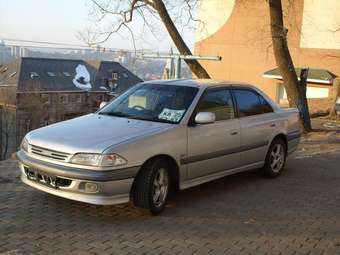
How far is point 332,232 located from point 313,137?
25.3 feet

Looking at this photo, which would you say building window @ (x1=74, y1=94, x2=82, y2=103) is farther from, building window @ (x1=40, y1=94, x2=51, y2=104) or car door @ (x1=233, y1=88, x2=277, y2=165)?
car door @ (x1=233, y1=88, x2=277, y2=165)

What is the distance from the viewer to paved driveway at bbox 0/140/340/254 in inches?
187

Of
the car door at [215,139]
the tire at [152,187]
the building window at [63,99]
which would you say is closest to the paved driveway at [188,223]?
the tire at [152,187]

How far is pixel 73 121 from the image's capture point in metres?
6.33

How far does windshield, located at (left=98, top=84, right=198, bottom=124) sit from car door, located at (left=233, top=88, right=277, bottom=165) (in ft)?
3.28

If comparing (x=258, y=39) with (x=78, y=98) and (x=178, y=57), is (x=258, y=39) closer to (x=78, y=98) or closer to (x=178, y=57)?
(x=178, y=57)

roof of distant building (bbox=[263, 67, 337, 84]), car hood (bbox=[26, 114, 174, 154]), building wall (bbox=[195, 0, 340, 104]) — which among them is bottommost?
car hood (bbox=[26, 114, 174, 154])

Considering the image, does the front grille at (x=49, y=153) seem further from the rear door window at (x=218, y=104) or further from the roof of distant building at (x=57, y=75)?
the roof of distant building at (x=57, y=75)

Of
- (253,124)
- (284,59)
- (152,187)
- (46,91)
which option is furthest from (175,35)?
(46,91)

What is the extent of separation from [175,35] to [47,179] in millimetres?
9817

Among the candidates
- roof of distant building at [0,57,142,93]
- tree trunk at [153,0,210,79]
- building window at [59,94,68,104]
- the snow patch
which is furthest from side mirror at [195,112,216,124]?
the snow patch

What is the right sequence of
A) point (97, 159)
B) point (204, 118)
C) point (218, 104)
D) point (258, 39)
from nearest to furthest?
point (97, 159) → point (204, 118) → point (218, 104) → point (258, 39)

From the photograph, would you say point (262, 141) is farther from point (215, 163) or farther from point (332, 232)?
point (332, 232)

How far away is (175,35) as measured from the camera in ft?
47.8
